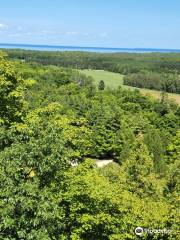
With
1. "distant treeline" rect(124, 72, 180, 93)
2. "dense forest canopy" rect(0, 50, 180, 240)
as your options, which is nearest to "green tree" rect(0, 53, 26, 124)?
"dense forest canopy" rect(0, 50, 180, 240)

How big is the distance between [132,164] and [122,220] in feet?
36.9

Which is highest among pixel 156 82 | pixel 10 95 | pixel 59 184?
pixel 10 95

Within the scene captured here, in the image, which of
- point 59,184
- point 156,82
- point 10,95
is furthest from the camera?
point 156,82

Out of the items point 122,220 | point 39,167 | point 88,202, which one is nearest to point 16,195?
point 39,167

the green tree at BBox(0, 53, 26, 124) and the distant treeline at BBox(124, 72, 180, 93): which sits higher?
the green tree at BBox(0, 53, 26, 124)

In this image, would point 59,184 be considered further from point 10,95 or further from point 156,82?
point 156,82

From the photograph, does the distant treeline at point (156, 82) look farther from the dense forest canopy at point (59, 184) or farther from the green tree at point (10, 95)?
the green tree at point (10, 95)

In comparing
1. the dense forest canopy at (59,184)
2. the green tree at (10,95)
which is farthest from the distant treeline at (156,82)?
the green tree at (10,95)

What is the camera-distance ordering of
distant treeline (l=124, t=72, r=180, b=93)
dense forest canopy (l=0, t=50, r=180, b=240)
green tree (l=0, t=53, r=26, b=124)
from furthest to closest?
distant treeline (l=124, t=72, r=180, b=93), green tree (l=0, t=53, r=26, b=124), dense forest canopy (l=0, t=50, r=180, b=240)

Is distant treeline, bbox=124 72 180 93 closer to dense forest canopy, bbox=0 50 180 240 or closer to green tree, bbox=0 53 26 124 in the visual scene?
dense forest canopy, bbox=0 50 180 240

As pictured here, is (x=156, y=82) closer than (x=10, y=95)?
No

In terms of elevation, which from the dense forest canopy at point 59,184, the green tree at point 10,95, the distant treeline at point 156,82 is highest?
the green tree at point 10,95

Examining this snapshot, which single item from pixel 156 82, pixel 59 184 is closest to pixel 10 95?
pixel 59 184

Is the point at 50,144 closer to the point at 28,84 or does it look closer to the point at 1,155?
the point at 1,155
